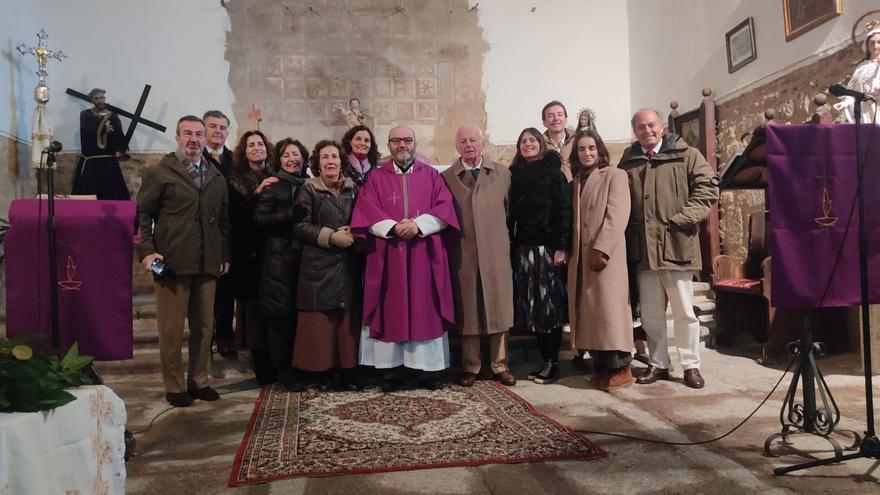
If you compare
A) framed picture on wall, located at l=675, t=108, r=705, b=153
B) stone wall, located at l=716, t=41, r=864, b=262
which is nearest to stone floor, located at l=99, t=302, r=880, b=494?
stone wall, located at l=716, t=41, r=864, b=262

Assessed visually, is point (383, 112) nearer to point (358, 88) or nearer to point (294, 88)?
point (358, 88)

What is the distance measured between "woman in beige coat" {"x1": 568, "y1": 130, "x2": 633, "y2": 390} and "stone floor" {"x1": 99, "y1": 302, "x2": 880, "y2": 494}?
9.6 inches

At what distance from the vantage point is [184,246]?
11.5ft

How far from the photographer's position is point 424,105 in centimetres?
812

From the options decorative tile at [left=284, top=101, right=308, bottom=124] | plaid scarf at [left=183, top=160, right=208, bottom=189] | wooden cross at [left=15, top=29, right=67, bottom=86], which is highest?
wooden cross at [left=15, top=29, right=67, bottom=86]

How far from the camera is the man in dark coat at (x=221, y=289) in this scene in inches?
167

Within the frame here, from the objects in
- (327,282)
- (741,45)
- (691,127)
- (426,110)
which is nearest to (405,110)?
(426,110)

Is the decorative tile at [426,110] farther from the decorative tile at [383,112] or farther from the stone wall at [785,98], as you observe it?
the stone wall at [785,98]

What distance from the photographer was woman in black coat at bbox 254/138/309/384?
3783 millimetres

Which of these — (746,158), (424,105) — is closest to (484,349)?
(746,158)

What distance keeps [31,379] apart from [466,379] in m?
2.64

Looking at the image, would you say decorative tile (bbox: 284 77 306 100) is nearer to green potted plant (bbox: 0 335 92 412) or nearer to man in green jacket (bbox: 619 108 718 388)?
man in green jacket (bbox: 619 108 718 388)

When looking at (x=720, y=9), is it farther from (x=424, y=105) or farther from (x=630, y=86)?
(x=424, y=105)

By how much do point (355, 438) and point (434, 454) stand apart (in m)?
0.43
